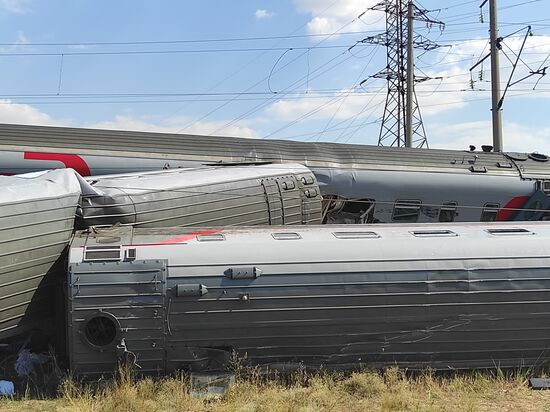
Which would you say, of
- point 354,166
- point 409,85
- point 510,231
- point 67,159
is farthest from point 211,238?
point 409,85

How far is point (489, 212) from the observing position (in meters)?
15.6

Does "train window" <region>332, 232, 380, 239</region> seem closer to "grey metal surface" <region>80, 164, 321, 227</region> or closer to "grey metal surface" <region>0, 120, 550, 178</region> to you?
"grey metal surface" <region>80, 164, 321, 227</region>

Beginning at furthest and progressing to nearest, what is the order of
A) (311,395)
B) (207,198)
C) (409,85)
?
(409,85), (207,198), (311,395)

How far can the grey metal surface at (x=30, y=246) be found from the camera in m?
7.35

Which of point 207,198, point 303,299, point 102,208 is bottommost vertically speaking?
point 303,299

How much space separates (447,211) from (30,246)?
1098 cm

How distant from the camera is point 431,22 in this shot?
41344mm

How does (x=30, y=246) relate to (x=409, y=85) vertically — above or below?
below

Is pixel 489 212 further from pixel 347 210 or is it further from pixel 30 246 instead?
pixel 30 246

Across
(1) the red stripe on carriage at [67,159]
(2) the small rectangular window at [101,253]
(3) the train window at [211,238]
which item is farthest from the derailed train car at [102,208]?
(1) the red stripe on carriage at [67,159]

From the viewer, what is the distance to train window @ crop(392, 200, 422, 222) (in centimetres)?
1480

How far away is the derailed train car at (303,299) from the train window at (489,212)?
7.18m

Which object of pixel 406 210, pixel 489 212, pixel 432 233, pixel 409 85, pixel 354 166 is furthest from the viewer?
pixel 409 85

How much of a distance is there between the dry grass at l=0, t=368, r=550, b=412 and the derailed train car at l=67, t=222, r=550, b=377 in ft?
0.72
